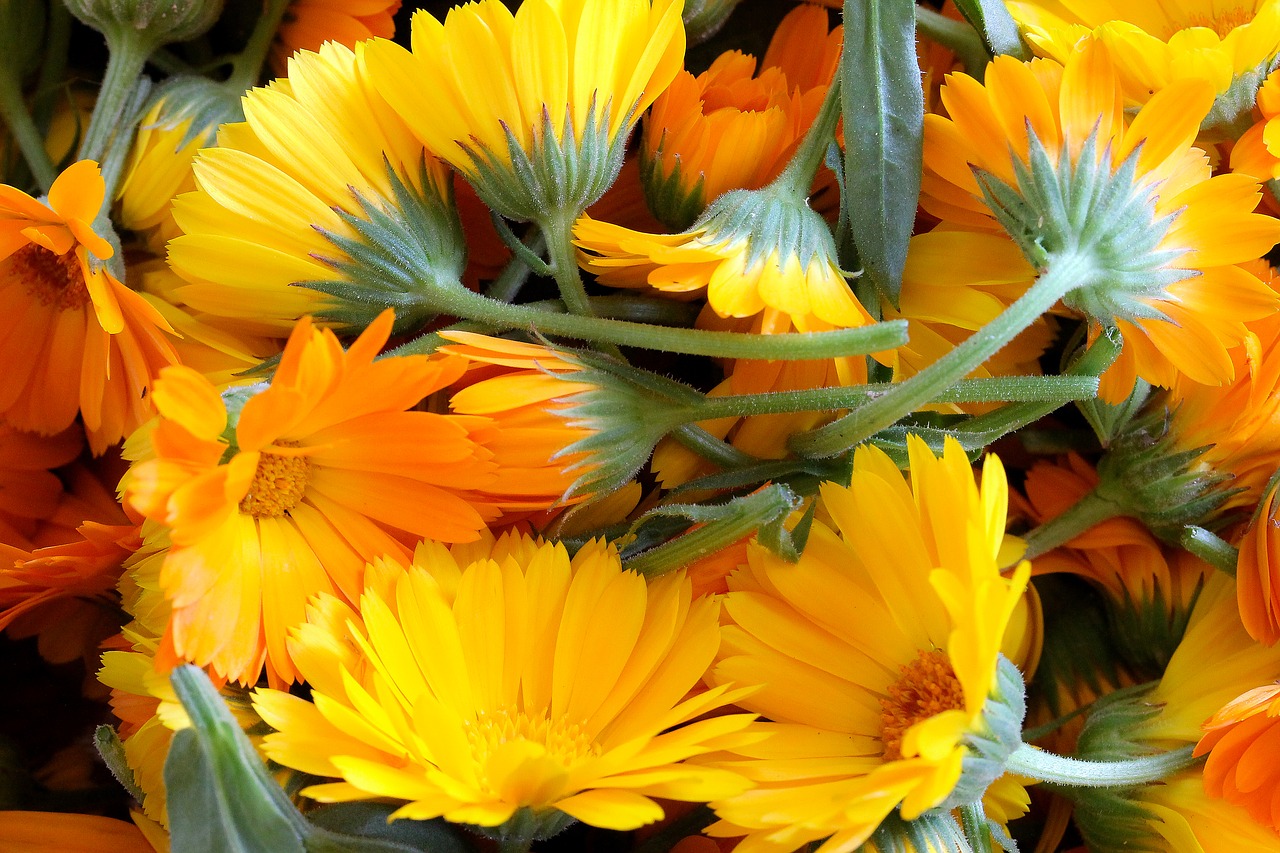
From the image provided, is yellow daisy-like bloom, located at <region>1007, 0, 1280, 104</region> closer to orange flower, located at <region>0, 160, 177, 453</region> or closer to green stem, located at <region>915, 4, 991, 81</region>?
green stem, located at <region>915, 4, 991, 81</region>

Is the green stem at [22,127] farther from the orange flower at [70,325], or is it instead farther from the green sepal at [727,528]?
the green sepal at [727,528]

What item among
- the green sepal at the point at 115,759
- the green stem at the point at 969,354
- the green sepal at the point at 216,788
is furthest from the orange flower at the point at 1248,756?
the green sepal at the point at 115,759

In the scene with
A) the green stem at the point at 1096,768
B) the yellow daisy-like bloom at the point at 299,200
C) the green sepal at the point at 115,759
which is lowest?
the green sepal at the point at 115,759

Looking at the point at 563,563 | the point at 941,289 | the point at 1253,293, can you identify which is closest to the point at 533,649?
the point at 563,563

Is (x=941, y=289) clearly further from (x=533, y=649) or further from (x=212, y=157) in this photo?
(x=212, y=157)

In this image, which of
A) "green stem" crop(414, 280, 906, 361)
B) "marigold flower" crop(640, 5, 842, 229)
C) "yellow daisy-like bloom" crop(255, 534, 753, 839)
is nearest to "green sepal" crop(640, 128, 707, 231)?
"marigold flower" crop(640, 5, 842, 229)

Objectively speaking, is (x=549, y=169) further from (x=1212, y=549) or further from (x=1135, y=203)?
(x=1212, y=549)
